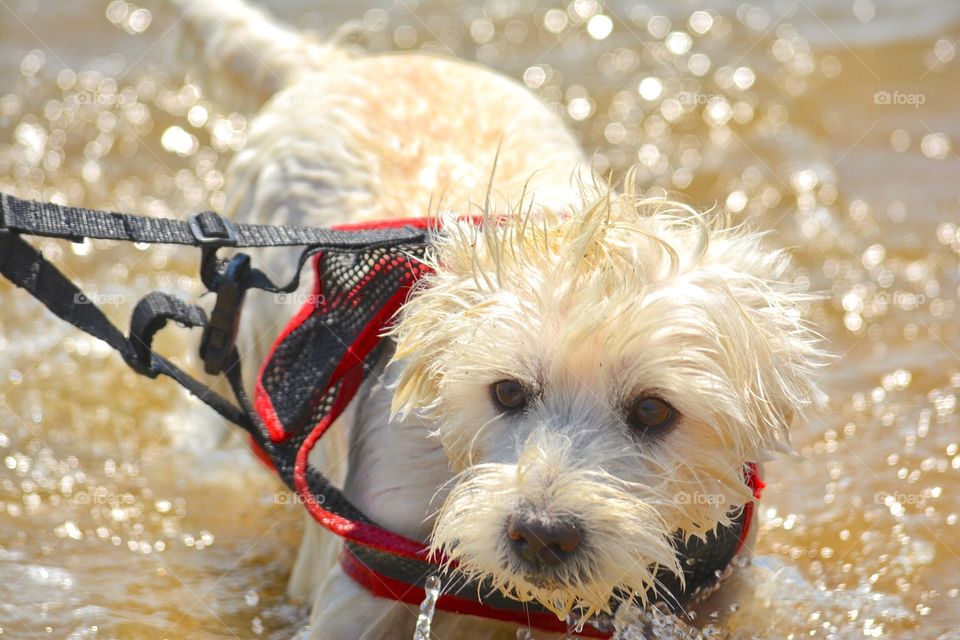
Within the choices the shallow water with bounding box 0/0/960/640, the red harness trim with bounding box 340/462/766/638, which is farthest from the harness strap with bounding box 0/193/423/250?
the shallow water with bounding box 0/0/960/640

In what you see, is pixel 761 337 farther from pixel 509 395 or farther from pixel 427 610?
pixel 427 610

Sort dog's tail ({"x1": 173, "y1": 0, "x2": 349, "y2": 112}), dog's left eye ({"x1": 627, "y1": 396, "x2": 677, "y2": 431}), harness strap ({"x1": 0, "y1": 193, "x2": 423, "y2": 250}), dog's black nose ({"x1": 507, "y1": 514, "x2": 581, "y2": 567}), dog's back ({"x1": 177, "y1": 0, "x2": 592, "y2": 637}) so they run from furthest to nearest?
dog's tail ({"x1": 173, "y1": 0, "x2": 349, "y2": 112}), dog's back ({"x1": 177, "y1": 0, "x2": 592, "y2": 637}), harness strap ({"x1": 0, "y1": 193, "x2": 423, "y2": 250}), dog's left eye ({"x1": 627, "y1": 396, "x2": 677, "y2": 431}), dog's black nose ({"x1": 507, "y1": 514, "x2": 581, "y2": 567})

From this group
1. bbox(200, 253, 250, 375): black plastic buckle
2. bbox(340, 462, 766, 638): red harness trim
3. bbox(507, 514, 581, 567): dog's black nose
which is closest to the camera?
bbox(507, 514, 581, 567): dog's black nose

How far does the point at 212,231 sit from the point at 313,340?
0.47 m

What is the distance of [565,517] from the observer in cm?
257

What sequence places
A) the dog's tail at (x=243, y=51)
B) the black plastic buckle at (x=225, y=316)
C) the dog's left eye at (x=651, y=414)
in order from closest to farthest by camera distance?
the dog's left eye at (x=651, y=414), the black plastic buckle at (x=225, y=316), the dog's tail at (x=243, y=51)

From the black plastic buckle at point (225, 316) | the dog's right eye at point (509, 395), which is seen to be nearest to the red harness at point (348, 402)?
the black plastic buckle at point (225, 316)

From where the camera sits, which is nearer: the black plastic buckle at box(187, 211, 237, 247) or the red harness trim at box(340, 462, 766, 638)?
the red harness trim at box(340, 462, 766, 638)

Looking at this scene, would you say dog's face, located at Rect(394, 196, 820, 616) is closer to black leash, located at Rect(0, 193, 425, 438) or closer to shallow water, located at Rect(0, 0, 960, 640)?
black leash, located at Rect(0, 193, 425, 438)

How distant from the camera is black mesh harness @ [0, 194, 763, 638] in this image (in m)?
3.04

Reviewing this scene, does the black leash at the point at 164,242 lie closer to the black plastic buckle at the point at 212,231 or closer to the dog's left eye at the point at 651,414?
the black plastic buckle at the point at 212,231

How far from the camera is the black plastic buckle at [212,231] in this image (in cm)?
319

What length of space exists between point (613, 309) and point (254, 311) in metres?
2.21

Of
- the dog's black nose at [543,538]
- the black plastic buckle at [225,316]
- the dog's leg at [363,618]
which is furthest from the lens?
the black plastic buckle at [225,316]
